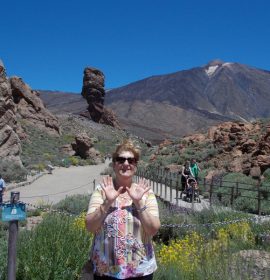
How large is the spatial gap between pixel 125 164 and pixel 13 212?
1.10 meters

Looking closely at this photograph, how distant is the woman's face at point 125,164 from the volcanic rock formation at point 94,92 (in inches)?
3100

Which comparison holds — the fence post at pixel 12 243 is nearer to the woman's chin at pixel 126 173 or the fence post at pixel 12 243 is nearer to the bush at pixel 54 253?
the bush at pixel 54 253

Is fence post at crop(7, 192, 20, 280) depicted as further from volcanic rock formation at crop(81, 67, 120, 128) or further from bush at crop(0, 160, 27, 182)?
volcanic rock formation at crop(81, 67, 120, 128)

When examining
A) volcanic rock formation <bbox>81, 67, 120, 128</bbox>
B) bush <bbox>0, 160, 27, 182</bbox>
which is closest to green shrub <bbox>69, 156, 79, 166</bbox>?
bush <bbox>0, 160, 27, 182</bbox>

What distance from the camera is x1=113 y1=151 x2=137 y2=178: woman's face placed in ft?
11.7

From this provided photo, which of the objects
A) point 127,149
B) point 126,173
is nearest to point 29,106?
point 127,149

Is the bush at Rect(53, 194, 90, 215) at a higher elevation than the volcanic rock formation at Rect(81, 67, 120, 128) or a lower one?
lower

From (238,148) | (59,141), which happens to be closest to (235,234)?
(238,148)

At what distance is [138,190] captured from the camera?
134 inches

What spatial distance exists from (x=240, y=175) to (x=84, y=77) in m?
65.5

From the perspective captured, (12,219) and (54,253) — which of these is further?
(54,253)

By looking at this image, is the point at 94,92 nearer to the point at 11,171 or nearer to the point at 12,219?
the point at 11,171

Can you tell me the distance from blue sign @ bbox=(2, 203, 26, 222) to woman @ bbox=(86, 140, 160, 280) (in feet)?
2.87

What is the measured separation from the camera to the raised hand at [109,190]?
3.34 m
